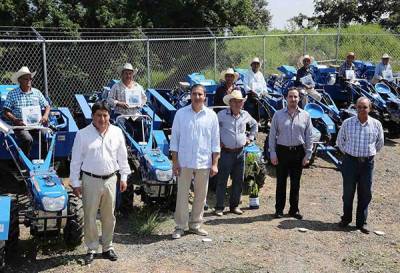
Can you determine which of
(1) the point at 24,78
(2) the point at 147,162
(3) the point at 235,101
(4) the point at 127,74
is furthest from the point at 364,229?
(1) the point at 24,78

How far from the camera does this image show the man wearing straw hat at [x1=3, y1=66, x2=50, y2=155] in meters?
6.98

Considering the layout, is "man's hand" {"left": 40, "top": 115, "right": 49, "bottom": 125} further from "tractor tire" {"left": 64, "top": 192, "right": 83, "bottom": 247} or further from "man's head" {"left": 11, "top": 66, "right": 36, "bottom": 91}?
"tractor tire" {"left": 64, "top": 192, "right": 83, "bottom": 247}

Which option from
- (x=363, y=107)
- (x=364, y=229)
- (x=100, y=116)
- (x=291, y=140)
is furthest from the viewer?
(x=291, y=140)

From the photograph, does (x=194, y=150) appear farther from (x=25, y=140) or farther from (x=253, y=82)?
(x=253, y=82)

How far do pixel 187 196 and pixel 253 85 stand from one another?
15.4 ft

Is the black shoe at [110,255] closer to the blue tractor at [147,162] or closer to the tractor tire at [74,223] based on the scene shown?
the tractor tire at [74,223]

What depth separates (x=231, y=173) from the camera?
22.5 feet

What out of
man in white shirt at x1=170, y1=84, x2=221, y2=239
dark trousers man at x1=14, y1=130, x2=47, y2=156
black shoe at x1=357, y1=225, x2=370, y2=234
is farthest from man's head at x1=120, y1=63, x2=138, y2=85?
black shoe at x1=357, y1=225, x2=370, y2=234

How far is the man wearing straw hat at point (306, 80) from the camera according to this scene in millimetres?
10703

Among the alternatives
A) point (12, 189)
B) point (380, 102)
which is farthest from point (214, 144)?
point (380, 102)

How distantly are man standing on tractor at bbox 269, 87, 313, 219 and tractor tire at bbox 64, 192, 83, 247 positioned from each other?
2460 millimetres

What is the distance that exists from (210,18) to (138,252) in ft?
48.0

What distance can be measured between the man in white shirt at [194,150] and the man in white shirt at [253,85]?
4.32 m

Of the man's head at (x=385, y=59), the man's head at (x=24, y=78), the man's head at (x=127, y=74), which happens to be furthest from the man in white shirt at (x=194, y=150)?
the man's head at (x=385, y=59)
